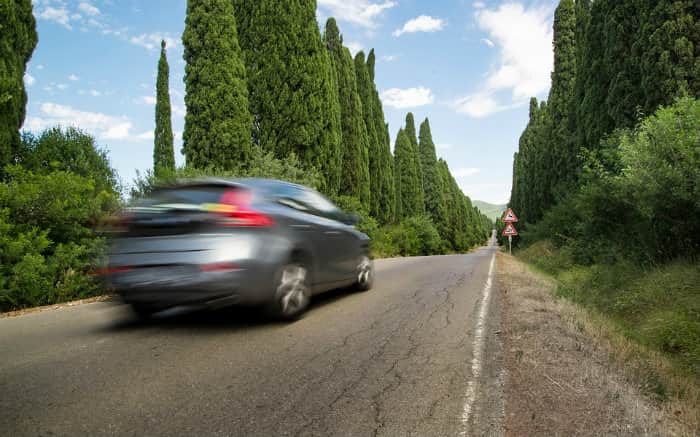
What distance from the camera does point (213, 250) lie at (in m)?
4.47

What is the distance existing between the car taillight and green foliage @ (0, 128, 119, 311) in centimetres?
432

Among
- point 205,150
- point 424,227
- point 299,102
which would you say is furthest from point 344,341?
point 424,227

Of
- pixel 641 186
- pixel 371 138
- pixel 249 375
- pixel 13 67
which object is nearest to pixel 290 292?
pixel 249 375

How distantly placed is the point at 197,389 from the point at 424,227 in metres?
34.7

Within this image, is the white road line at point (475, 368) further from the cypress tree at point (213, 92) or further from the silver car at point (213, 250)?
the cypress tree at point (213, 92)

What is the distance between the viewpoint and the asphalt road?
105 inches

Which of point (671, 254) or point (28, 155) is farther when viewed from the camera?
point (28, 155)

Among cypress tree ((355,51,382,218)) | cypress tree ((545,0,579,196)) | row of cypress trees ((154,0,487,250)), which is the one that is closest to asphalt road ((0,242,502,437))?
row of cypress trees ((154,0,487,250))

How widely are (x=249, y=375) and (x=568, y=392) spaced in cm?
234

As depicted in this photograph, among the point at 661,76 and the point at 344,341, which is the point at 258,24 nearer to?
the point at 661,76

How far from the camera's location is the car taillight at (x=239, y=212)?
4.58 m

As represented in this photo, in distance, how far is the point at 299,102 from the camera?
19.9 metres

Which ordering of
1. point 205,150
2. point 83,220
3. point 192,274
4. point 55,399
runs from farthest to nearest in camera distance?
point 205,150 < point 83,220 < point 192,274 < point 55,399

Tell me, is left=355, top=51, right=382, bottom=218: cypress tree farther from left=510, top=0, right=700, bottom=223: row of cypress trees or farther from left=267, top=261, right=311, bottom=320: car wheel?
left=267, top=261, right=311, bottom=320: car wheel
